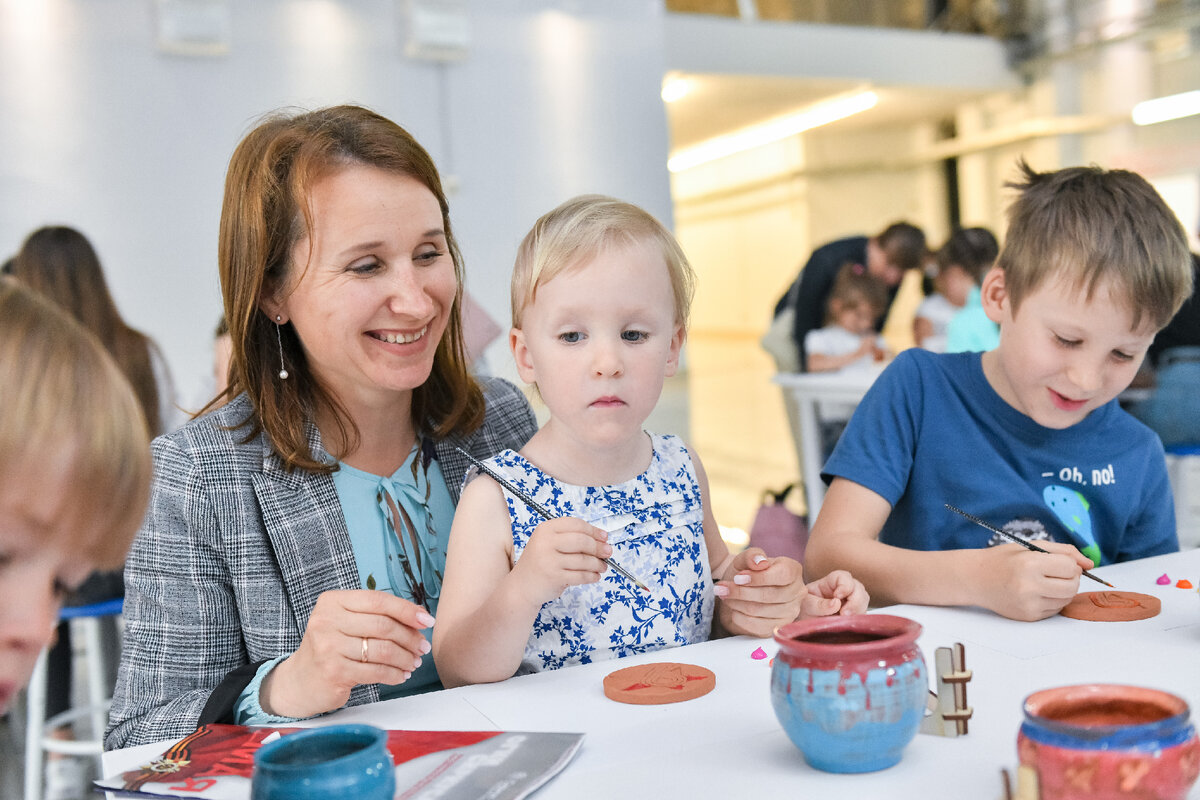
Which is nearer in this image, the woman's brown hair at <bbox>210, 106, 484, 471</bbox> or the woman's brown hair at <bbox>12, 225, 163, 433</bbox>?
the woman's brown hair at <bbox>210, 106, 484, 471</bbox>

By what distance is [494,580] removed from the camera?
1120mm

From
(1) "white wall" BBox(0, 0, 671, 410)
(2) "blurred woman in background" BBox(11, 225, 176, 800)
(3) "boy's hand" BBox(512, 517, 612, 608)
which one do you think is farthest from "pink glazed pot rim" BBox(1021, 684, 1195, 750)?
(1) "white wall" BBox(0, 0, 671, 410)

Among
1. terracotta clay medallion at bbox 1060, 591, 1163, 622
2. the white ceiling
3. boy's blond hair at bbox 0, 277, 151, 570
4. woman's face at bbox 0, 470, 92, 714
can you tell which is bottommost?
terracotta clay medallion at bbox 1060, 591, 1163, 622

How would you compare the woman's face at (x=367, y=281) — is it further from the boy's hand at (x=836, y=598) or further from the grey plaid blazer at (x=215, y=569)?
the boy's hand at (x=836, y=598)

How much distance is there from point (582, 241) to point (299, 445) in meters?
0.41

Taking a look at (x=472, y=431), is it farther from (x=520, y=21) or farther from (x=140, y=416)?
(x=520, y=21)

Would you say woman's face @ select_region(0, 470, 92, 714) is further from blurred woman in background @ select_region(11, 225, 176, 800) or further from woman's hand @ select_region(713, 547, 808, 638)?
blurred woman in background @ select_region(11, 225, 176, 800)

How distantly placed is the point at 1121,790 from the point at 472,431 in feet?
3.21

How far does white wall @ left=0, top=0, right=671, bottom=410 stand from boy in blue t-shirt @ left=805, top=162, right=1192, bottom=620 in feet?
8.52

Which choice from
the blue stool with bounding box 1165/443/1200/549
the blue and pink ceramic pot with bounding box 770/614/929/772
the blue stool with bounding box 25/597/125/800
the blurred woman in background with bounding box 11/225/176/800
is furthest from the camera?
the blue stool with bounding box 1165/443/1200/549

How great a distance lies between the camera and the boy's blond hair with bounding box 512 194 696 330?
1.17 metres

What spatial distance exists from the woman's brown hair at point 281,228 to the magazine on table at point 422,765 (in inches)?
17.3

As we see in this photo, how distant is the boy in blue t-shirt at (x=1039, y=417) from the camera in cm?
132

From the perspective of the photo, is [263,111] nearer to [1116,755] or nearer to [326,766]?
[326,766]
